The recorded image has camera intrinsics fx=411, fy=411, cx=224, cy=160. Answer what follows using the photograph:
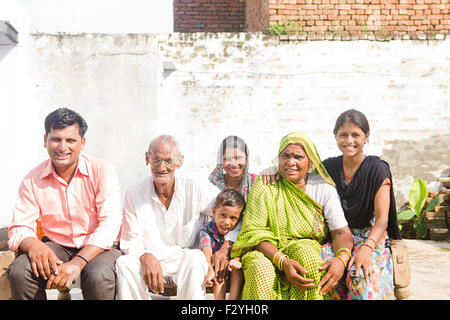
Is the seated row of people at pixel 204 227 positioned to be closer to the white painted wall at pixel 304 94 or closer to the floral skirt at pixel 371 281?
the floral skirt at pixel 371 281

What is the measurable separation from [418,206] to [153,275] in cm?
484

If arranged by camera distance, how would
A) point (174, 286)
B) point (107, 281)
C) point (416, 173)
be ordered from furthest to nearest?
point (416, 173)
point (174, 286)
point (107, 281)

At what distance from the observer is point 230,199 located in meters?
2.91

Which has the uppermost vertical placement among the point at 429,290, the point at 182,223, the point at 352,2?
the point at 352,2

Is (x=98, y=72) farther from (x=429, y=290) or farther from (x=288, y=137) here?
(x=429, y=290)

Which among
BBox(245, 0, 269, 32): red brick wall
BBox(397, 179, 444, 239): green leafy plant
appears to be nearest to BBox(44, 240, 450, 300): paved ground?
BBox(397, 179, 444, 239): green leafy plant

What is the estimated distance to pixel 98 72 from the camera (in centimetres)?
539

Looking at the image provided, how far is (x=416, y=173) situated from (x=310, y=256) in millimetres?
4611

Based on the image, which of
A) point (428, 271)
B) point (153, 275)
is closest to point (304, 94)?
point (428, 271)

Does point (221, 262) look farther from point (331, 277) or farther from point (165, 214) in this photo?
point (331, 277)

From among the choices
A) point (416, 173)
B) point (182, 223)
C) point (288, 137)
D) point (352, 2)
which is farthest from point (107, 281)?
point (352, 2)

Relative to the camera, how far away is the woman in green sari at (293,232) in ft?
8.33

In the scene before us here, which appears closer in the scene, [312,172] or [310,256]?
[310,256]

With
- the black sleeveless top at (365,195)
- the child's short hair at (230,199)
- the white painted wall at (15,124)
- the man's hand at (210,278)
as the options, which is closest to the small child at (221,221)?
the child's short hair at (230,199)
